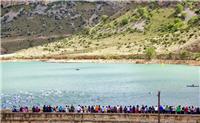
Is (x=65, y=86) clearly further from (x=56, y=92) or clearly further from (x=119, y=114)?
(x=119, y=114)

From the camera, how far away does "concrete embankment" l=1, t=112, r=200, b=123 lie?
172 feet

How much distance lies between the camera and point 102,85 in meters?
106

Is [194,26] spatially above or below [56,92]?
above

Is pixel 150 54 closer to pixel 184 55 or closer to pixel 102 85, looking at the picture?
pixel 184 55

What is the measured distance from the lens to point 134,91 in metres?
93.8

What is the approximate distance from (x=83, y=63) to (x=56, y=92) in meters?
71.0

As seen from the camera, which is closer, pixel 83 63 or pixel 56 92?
pixel 56 92

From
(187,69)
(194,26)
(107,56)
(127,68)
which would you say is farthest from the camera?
(194,26)

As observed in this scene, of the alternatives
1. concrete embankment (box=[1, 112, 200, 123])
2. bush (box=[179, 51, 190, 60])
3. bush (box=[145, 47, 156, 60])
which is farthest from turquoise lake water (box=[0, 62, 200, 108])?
concrete embankment (box=[1, 112, 200, 123])

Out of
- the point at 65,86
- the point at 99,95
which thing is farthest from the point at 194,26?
the point at 99,95

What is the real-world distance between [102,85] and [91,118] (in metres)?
52.2

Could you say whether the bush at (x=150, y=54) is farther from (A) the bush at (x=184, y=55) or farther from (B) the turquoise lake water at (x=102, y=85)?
(A) the bush at (x=184, y=55)

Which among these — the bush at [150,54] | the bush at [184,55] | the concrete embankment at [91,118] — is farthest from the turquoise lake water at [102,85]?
the concrete embankment at [91,118]

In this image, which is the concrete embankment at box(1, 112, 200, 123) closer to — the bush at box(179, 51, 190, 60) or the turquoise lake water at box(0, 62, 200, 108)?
the turquoise lake water at box(0, 62, 200, 108)
